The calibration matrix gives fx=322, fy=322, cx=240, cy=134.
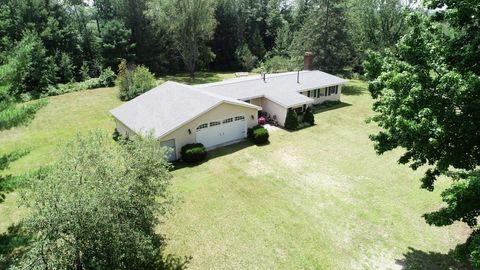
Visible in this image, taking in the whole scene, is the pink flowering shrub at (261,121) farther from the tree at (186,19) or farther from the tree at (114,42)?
the tree at (114,42)

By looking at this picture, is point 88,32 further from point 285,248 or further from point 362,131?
point 285,248

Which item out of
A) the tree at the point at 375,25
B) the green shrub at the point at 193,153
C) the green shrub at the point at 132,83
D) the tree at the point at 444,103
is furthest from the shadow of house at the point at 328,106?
the tree at the point at 444,103

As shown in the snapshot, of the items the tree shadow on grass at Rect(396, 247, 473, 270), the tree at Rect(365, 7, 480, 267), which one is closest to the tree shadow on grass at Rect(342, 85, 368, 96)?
the tree shadow on grass at Rect(396, 247, 473, 270)

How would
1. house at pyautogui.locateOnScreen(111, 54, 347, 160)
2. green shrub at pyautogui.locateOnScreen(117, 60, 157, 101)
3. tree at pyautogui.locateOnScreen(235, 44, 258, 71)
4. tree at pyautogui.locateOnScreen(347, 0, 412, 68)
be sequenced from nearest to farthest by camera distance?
1. house at pyautogui.locateOnScreen(111, 54, 347, 160)
2. green shrub at pyautogui.locateOnScreen(117, 60, 157, 101)
3. tree at pyautogui.locateOnScreen(347, 0, 412, 68)
4. tree at pyautogui.locateOnScreen(235, 44, 258, 71)

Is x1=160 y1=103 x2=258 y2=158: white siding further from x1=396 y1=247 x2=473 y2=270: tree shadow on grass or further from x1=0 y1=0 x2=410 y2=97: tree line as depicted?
x1=0 y1=0 x2=410 y2=97: tree line

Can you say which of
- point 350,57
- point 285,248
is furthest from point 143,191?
point 350,57

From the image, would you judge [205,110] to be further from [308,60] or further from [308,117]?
[308,60]
